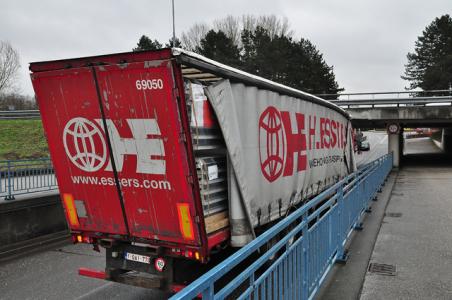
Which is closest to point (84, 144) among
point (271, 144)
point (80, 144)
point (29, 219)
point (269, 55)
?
point (80, 144)

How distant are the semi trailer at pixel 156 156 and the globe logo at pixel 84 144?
0.01 metres

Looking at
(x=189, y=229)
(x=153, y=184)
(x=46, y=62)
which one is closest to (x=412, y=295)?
(x=189, y=229)

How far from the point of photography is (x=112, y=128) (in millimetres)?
4605

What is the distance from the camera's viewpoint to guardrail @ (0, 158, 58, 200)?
9.65 meters

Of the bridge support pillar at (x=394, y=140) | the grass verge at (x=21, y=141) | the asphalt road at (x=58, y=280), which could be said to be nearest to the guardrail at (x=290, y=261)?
the asphalt road at (x=58, y=280)

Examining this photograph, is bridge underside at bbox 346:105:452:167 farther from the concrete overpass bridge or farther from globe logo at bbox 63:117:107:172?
globe logo at bbox 63:117:107:172

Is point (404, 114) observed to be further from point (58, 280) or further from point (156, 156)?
point (156, 156)

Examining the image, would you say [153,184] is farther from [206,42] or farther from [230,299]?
[206,42]

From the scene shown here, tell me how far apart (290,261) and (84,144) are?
2791 millimetres

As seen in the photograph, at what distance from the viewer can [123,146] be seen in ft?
15.1

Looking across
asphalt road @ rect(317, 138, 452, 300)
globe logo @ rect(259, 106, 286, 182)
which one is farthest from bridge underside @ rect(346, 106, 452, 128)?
globe logo @ rect(259, 106, 286, 182)

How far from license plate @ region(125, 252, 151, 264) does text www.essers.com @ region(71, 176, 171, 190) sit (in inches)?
36.4

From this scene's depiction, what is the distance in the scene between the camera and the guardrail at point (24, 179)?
9648 mm

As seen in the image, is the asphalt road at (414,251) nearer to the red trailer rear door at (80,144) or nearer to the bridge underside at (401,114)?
the red trailer rear door at (80,144)
